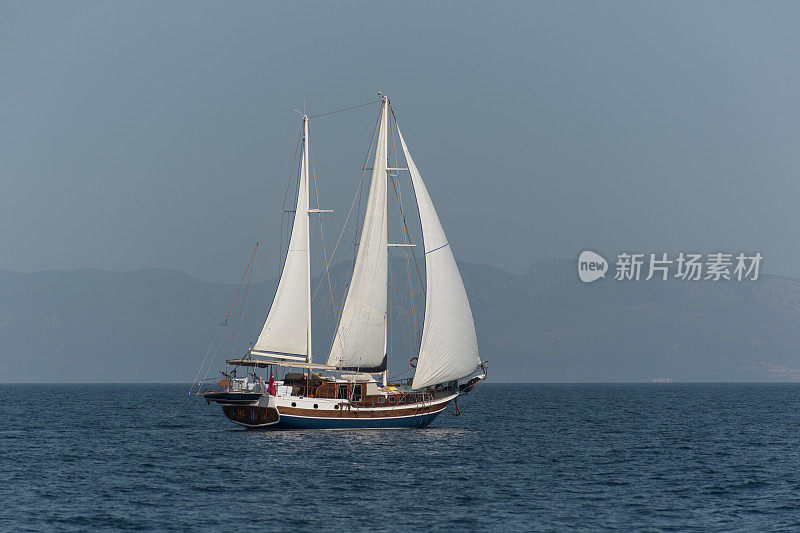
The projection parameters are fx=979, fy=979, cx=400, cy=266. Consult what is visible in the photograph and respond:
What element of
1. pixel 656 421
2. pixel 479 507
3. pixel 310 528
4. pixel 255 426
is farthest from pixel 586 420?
pixel 310 528

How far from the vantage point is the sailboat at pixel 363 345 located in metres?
65.4

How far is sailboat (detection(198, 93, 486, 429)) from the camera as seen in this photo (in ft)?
214

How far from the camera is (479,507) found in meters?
41.5

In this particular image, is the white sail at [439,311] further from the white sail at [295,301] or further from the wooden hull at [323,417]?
the white sail at [295,301]

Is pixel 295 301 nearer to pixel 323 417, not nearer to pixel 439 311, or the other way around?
pixel 323 417

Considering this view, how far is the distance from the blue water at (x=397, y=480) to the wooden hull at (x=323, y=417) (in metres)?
1.11

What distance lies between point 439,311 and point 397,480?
19.0 m

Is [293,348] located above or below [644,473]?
above

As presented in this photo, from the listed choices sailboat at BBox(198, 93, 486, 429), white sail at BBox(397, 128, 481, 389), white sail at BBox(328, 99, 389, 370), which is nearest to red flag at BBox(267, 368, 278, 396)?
sailboat at BBox(198, 93, 486, 429)

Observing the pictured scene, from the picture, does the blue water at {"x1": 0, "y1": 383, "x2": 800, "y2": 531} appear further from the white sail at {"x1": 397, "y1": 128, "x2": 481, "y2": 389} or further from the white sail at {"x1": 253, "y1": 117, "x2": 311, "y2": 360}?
the white sail at {"x1": 253, "y1": 117, "x2": 311, "y2": 360}

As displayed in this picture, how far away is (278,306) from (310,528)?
108ft

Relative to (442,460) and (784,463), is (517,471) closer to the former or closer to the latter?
(442,460)

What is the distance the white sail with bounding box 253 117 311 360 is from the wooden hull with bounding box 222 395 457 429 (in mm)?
4709

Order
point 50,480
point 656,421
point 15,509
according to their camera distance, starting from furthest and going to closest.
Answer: point 656,421 → point 50,480 → point 15,509
